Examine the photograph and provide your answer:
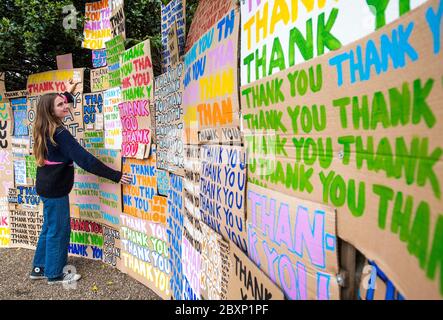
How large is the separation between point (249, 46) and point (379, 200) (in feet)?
3.18

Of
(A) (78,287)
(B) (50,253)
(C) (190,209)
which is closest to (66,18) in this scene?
(B) (50,253)

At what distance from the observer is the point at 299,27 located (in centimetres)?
124

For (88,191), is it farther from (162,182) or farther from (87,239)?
(162,182)

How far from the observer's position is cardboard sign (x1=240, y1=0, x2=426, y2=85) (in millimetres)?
943

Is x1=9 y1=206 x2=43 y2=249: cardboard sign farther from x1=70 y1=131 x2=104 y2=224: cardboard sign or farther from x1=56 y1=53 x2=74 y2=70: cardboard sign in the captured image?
x1=56 y1=53 x2=74 y2=70: cardboard sign

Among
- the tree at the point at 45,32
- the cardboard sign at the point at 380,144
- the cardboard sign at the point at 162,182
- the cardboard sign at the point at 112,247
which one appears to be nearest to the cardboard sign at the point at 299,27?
the cardboard sign at the point at 380,144

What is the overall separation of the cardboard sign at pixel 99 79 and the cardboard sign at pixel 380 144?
3715mm

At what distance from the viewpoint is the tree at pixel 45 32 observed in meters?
4.95

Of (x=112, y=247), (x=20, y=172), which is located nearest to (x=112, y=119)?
(x=112, y=247)

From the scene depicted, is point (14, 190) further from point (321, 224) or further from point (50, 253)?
point (321, 224)

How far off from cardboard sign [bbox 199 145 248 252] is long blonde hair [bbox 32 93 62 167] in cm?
234

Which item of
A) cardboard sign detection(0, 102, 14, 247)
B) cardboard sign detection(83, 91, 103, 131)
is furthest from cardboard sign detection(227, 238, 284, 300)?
cardboard sign detection(0, 102, 14, 247)

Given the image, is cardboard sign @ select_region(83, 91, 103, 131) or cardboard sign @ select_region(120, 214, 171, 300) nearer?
cardboard sign @ select_region(120, 214, 171, 300)

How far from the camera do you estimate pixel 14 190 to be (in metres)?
5.53
